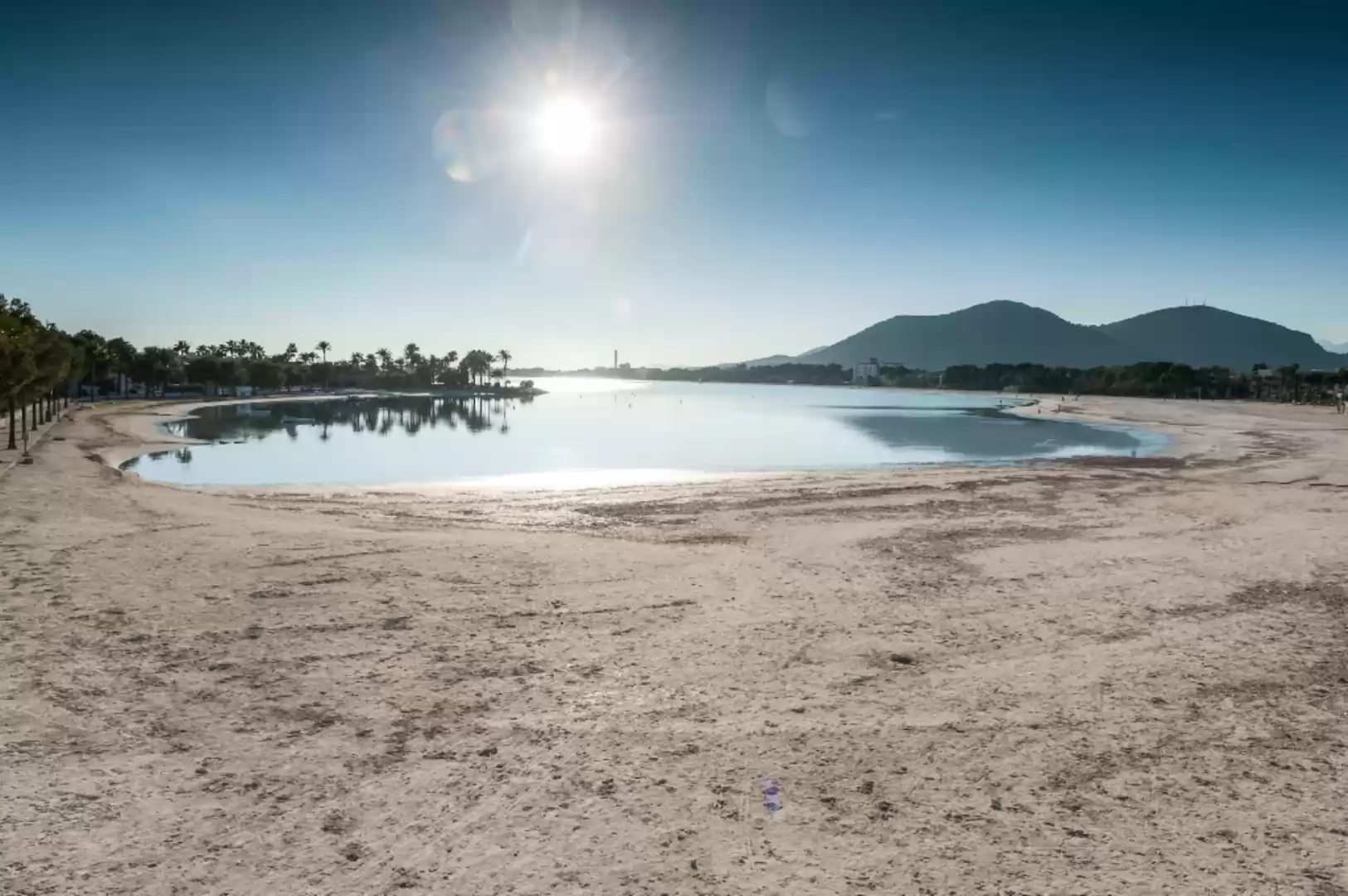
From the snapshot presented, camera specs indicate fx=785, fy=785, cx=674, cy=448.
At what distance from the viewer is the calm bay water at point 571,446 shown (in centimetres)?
3772

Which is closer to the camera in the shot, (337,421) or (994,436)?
(994,436)

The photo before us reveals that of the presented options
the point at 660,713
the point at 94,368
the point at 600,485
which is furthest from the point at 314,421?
the point at 660,713

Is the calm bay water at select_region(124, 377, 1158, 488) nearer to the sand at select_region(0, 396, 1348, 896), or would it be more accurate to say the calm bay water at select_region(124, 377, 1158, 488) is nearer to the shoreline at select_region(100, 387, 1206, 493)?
the shoreline at select_region(100, 387, 1206, 493)

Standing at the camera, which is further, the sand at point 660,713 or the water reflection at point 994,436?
the water reflection at point 994,436

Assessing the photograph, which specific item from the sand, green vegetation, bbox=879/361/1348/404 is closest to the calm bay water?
the sand

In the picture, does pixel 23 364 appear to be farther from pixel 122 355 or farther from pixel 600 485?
pixel 122 355

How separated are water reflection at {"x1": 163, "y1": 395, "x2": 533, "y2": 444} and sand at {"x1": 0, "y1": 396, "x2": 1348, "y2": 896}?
1458 inches

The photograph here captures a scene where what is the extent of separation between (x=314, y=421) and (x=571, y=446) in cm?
4252

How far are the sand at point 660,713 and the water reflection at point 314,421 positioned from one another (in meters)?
37.0

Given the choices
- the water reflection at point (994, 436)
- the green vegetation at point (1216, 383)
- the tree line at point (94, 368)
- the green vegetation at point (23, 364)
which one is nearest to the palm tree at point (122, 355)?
the tree line at point (94, 368)

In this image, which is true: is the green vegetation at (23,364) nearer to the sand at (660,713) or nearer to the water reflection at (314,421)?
the water reflection at (314,421)

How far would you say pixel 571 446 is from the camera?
2175 inches

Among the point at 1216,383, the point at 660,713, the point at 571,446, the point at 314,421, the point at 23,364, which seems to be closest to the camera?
the point at 660,713

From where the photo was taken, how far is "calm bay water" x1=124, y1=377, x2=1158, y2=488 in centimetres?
3772
